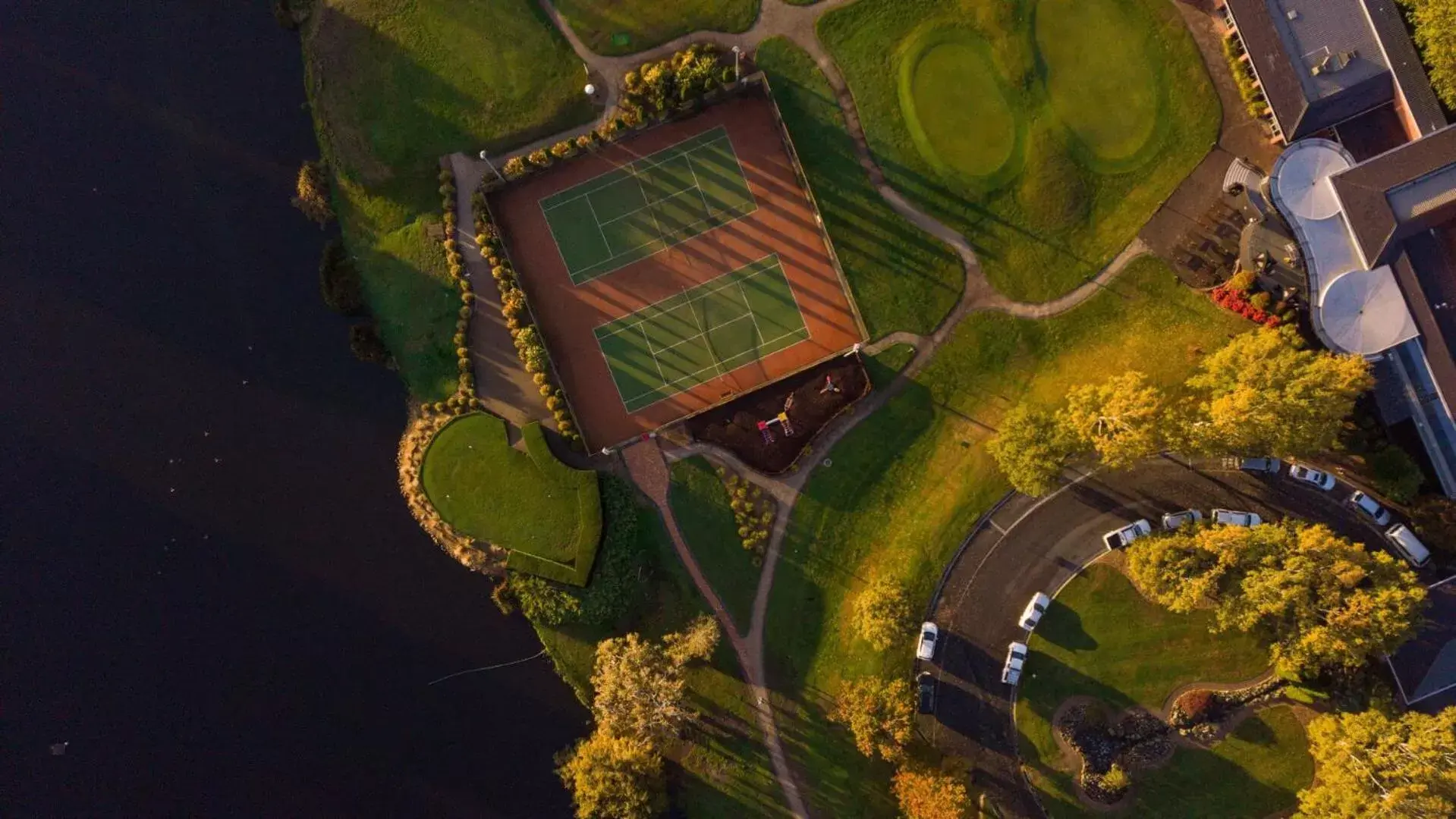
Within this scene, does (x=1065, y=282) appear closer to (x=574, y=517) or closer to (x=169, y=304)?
(x=574, y=517)

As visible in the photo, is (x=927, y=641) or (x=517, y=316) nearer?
(x=927, y=641)

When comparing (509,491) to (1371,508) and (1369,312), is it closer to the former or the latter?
(1369,312)

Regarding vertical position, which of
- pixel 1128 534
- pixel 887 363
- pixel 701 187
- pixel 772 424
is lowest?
pixel 1128 534

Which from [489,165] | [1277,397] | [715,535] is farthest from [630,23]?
[1277,397]

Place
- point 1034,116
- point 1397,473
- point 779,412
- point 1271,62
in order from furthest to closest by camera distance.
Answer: point 779,412
point 1034,116
point 1271,62
point 1397,473

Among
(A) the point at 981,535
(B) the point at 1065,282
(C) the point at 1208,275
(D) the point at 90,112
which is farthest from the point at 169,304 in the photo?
(C) the point at 1208,275

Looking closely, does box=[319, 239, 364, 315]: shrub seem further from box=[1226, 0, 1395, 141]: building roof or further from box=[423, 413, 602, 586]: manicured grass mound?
box=[1226, 0, 1395, 141]: building roof

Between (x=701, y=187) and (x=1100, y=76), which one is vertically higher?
(x=701, y=187)

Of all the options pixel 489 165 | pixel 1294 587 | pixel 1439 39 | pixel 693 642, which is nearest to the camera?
pixel 1294 587
